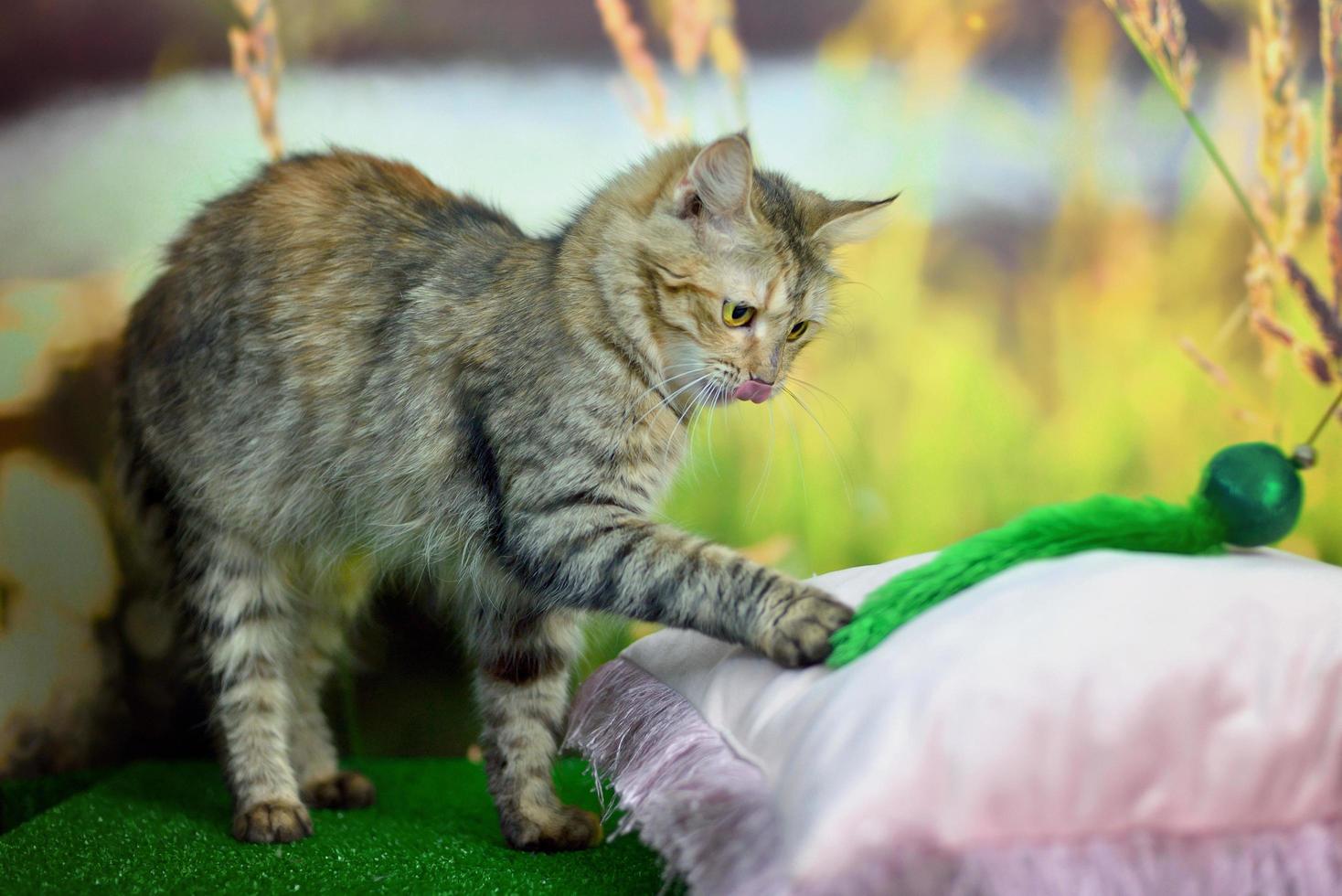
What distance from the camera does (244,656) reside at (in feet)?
5.98

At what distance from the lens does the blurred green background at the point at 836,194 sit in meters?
2.11

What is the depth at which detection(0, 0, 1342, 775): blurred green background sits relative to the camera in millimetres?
2107

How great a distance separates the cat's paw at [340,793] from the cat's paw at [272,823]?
0.68ft

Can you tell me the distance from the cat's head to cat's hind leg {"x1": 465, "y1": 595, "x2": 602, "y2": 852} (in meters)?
0.50

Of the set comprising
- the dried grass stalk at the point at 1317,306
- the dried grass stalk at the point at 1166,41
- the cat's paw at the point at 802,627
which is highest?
the dried grass stalk at the point at 1166,41

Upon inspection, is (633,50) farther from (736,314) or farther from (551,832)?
(551,832)

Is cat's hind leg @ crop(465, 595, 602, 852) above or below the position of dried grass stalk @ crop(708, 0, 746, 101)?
below

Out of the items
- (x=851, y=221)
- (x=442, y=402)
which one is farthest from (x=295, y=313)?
(x=851, y=221)

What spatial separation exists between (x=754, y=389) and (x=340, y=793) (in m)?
1.10

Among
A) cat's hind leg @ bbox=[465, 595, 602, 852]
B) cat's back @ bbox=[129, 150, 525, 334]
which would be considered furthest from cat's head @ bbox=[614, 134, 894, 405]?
cat's hind leg @ bbox=[465, 595, 602, 852]

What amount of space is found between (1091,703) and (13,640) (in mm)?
1965

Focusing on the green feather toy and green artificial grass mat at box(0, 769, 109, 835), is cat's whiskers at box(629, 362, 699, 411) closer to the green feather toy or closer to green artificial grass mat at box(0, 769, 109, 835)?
the green feather toy

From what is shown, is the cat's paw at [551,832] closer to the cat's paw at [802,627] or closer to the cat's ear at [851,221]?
the cat's paw at [802,627]

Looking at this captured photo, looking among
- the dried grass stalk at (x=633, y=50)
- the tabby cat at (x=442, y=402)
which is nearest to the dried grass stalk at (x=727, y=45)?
the dried grass stalk at (x=633, y=50)
